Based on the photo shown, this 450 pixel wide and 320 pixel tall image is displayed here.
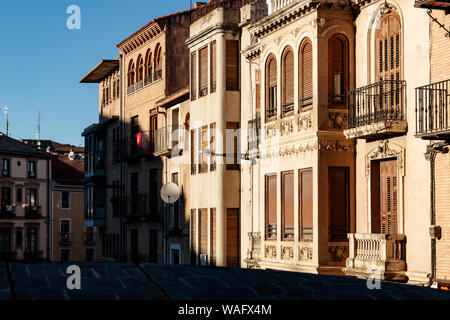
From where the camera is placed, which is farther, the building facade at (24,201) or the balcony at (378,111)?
the building facade at (24,201)

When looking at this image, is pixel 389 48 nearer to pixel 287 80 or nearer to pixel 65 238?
pixel 287 80

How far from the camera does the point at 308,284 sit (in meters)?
9.49

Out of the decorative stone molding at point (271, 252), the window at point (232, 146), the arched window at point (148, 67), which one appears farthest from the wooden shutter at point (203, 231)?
the arched window at point (148, 67)

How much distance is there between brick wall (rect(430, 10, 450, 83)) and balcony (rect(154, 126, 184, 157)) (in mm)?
19963

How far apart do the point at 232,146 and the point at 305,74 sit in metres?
7.70

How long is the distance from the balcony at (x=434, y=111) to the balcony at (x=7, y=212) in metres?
60.4

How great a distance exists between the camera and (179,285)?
892 cm

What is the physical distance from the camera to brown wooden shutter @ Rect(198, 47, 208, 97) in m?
Result: 34.1

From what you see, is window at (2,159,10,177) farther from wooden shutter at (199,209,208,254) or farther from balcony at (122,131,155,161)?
wooden shutter at (199,209,208,254)

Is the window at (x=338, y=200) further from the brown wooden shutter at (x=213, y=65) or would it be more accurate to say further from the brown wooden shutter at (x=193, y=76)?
the brown wooden shutter at (x=193, y=76)

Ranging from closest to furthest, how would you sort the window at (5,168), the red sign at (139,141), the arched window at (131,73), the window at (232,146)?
the window at (232,146) < the red sign at (139,141) < the arched window at (131,73) < the window at (5,168)

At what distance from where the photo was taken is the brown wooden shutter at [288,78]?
1028 inches

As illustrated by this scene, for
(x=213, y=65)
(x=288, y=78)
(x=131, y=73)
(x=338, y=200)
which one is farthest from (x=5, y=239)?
(x=338, y=200)
